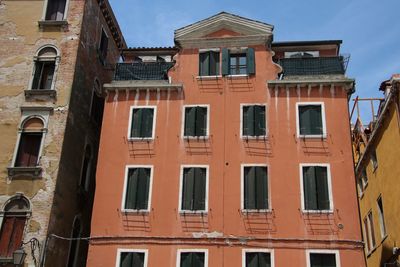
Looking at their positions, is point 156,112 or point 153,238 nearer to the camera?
point 153,238

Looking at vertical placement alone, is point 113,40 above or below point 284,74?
above

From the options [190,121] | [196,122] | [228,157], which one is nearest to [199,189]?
[228,157]

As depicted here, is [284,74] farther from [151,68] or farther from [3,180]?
[3,180]

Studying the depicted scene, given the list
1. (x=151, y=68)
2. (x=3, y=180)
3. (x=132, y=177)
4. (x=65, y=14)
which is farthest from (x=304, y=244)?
(x=65, y=14)

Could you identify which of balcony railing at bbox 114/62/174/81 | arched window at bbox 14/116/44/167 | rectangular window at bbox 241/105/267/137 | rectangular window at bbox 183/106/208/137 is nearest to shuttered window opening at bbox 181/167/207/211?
rectangular window at bbox 183/106/208/137

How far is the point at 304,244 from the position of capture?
71.8ft

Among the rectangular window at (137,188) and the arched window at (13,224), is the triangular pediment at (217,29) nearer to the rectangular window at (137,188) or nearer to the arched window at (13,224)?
the rectangular window at (137,188)

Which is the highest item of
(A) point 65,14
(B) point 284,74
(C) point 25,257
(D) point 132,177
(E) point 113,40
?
(E) point 113,40

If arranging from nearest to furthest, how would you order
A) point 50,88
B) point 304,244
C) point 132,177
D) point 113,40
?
1. point 304,244
2. point 132,177
3. point 50,88
4. point 113,40

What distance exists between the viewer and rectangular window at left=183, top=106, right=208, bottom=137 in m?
24.6

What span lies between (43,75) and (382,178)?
63.6ft

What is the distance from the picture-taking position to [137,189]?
23.8 m

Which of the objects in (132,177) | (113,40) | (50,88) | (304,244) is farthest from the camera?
(113,40)

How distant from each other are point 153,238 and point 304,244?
6.60m
